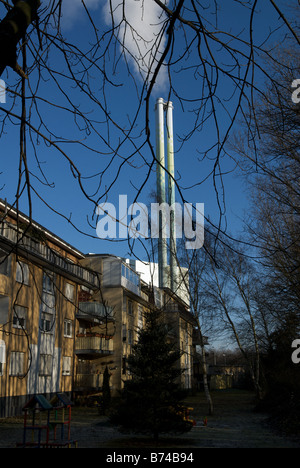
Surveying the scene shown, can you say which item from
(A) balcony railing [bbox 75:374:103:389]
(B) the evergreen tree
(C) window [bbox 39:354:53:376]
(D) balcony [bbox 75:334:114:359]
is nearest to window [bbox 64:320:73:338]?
(D) balcony [bbox 75:334:114:359]

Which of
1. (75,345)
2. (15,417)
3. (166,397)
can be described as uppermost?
(75,345)

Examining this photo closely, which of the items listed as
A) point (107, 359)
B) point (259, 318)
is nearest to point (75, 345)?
point (107, 359)

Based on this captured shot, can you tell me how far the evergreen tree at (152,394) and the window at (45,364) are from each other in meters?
11.7

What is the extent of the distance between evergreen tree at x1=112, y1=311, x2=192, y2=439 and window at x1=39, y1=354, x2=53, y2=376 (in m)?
11.7

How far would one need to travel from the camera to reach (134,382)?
14.7 meters

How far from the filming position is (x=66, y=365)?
2928 cm

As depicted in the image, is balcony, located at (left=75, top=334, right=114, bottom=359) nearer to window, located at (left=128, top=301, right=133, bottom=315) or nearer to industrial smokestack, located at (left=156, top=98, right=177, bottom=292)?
industrial smokestack, located at (left=156, top=98, right=177, bottom=292)

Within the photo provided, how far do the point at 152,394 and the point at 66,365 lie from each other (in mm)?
16521

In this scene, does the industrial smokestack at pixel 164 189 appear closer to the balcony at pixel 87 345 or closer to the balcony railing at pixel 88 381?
the balcony at pixel 87 345

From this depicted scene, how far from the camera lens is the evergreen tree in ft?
45.5

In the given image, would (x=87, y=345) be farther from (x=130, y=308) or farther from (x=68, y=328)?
(x=130, y=308)

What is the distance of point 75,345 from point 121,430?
55.1 feet

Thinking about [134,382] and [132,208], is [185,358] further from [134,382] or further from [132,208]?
[132,208]

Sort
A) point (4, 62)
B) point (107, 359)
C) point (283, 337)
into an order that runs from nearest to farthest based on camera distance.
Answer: point (4, 62)
point (283, 337)
point (107, 359)
